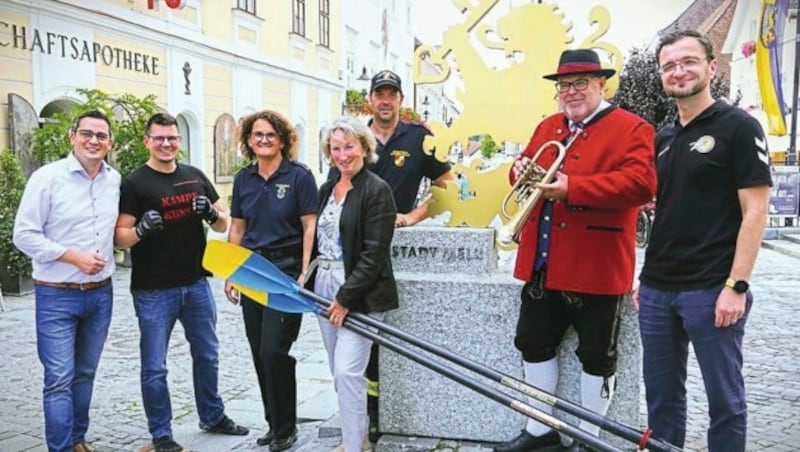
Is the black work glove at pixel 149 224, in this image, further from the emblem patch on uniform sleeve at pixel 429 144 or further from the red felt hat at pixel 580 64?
the red felt hat at pixel 580 64

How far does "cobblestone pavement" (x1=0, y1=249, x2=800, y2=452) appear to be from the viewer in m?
4.30

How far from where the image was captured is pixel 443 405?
392cm

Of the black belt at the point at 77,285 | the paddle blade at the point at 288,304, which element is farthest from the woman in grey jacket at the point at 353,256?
the black belt at the point at 77,285

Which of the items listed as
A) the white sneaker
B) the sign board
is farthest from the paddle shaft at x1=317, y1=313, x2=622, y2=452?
the sign board

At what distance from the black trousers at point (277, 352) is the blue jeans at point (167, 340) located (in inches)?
11.8

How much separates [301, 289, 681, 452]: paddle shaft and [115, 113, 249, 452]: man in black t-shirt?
38.8 inches

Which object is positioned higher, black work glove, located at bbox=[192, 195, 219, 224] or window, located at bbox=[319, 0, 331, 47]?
window, located at bbox=[319, 0, 331, 47]

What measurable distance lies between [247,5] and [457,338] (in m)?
12.6

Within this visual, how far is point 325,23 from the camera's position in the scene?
19.6m

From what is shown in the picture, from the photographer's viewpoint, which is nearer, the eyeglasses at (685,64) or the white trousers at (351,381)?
the eyeglasses at (685,64)

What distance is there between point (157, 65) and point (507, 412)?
1006cm

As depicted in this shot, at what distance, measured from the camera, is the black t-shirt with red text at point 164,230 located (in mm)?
3975

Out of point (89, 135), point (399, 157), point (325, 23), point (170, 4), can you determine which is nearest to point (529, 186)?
point (399, 157)

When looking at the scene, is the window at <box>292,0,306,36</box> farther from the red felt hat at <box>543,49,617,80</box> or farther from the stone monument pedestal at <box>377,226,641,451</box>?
the red felt hat at <box>543,49,617,80</box>
